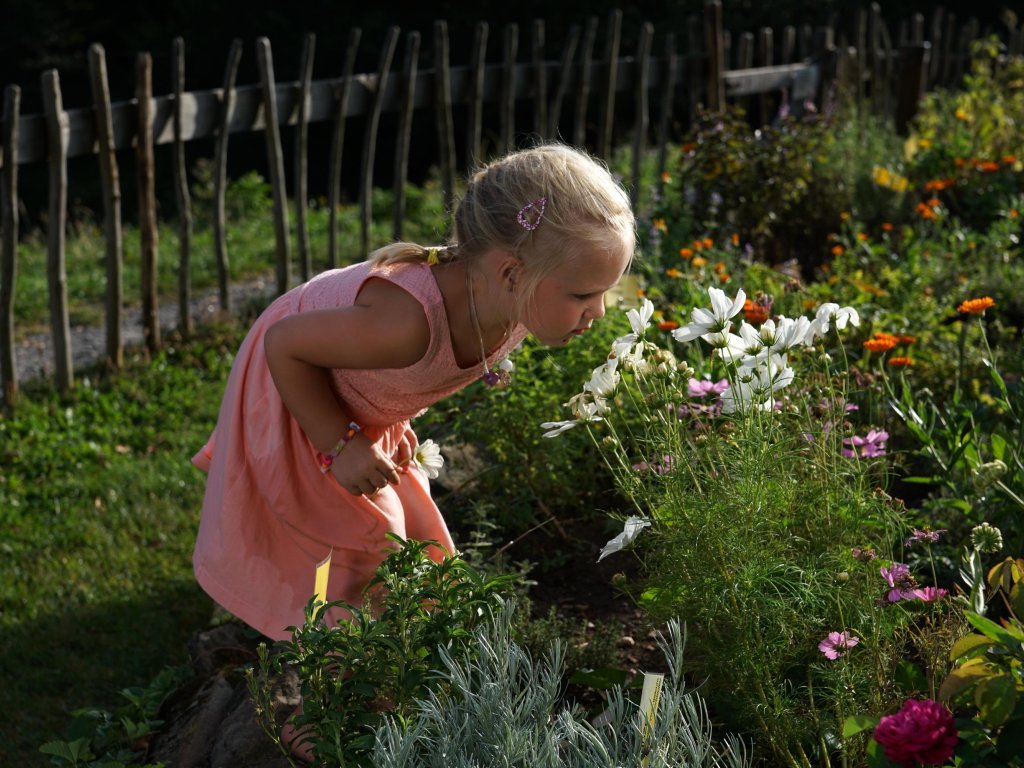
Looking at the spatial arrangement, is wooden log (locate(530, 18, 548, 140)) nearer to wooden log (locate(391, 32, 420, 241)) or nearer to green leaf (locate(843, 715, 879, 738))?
wooden log (locate(391, 32, 420, 241))

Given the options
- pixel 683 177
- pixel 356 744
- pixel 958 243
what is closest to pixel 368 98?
pixel 683 177

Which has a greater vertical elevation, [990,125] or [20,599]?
[990,125]

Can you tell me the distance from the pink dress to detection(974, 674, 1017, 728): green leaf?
3.76 feet

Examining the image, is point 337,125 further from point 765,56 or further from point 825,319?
point 825,319

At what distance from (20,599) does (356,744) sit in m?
2.22

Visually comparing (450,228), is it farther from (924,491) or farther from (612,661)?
(924,491)

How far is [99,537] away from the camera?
3.91 meters

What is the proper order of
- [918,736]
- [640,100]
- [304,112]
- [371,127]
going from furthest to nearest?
[640,100]
[371,127]
[304,112]
[918,736]

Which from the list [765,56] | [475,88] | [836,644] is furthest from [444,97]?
[836,644]

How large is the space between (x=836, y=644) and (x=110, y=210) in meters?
4.17

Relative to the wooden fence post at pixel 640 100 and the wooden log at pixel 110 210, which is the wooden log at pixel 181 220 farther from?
the wooden fence post at pixel 640 100

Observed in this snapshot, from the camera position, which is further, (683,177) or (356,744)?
(683,177)

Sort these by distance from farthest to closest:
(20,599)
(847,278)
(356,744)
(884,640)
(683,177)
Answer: (683,177) < (847,278) < (20,599) < (884,640) < (356,744)

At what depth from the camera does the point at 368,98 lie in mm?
6613
